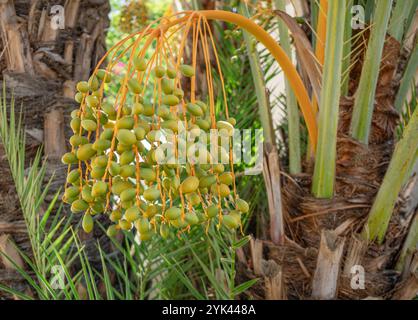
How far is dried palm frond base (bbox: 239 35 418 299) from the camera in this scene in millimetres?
927

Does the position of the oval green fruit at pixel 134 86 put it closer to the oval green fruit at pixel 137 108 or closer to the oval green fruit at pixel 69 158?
the oval green fruit at pixel 137 108

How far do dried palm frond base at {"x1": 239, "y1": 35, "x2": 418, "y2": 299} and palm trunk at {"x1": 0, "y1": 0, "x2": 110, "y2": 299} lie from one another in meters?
0.42

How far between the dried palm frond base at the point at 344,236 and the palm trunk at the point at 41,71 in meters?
0.42

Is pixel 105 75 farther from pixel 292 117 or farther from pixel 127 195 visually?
pixel 292 117

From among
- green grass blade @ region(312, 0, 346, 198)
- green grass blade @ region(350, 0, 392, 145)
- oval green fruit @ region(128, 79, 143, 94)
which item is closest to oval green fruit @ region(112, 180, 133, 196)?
oval green fruit @ region(128, 79, 143, 94)

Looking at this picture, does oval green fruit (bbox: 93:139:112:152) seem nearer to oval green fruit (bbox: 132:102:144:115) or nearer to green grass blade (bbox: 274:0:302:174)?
oval green fruit (bbox: 132:102:144:115)

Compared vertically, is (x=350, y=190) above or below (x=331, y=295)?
above

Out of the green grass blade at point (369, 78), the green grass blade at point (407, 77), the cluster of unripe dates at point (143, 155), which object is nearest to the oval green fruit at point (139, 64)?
the cluster of unripe dates at point (143, 155)

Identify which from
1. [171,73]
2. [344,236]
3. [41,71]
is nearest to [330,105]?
[344,236]

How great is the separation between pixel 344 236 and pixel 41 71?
61 centimetres
